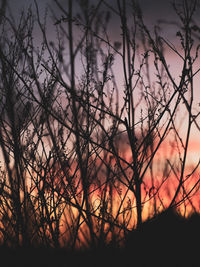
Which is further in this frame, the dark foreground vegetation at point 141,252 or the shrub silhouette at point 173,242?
the shrub silhouette at point 173,242

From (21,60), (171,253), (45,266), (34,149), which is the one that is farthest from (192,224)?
(21,60)

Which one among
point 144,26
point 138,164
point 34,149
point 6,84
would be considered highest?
point 6,84

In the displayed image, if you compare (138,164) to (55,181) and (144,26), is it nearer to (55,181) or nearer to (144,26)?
(144,26)

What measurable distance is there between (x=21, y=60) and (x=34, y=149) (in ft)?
4.38

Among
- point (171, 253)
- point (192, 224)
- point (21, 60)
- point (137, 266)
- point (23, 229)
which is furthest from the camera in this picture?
point (192, 224)

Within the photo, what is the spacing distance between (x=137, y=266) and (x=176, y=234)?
3188 millimetres

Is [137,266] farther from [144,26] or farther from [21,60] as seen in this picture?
[21,60]

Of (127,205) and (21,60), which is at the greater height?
(21,60)

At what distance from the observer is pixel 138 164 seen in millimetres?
3109

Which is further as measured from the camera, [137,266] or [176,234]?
[176,234]

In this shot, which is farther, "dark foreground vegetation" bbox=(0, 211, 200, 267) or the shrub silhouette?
the shrub silhouette

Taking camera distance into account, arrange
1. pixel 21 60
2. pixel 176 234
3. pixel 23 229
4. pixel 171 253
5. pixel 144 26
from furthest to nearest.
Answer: pixel 176 234 < pixel 171 253 < pixel 21 60 < pixel 23 229 < pixel 144 26

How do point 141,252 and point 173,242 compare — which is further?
point 173,242

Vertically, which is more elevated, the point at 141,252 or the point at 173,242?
the point at 173,242
